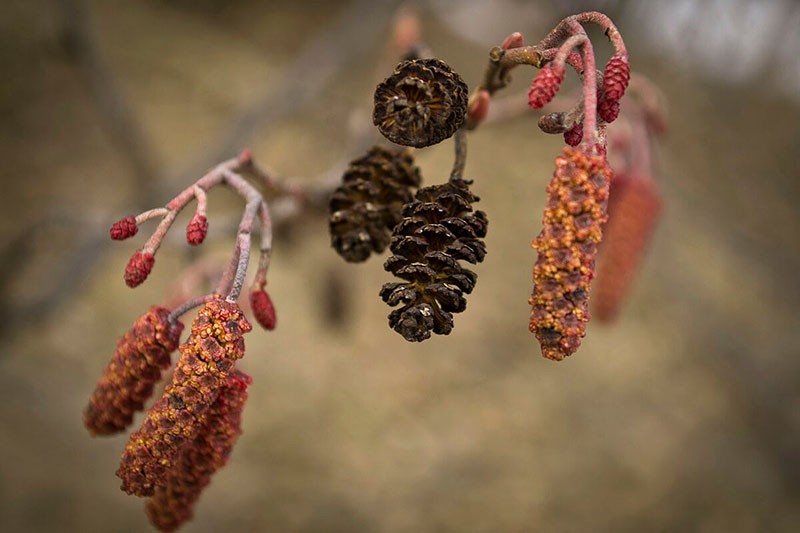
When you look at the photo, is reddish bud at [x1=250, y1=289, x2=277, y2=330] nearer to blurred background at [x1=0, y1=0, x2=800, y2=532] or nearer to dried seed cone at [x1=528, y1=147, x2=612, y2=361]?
dried seed cone at [x1=528, y1=147, x2=612, y2=361]

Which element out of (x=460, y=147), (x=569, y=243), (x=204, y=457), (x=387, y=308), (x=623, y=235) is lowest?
(x=204, y=457)

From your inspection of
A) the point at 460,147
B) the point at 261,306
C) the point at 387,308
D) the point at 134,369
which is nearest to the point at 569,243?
the point at 460,147

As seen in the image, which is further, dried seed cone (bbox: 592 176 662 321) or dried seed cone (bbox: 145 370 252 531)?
dried seed cone (bbox: 592 176 662 321)

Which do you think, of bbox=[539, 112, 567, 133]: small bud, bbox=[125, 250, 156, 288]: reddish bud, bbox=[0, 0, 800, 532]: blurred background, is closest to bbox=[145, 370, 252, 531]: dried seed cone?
bbox=[125, 250, 156, 288]: reddish bud

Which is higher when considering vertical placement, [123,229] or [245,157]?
[245,157]

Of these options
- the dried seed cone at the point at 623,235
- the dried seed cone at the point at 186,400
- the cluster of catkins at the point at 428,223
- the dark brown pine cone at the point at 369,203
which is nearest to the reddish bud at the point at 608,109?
the cluster of catkins at the point at 428,223

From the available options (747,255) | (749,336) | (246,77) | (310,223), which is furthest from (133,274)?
(747,255)

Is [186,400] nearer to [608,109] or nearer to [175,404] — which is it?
[175,404]

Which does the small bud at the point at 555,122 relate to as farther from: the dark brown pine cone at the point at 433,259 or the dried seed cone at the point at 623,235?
the dried seed cone at the point at 623,235
